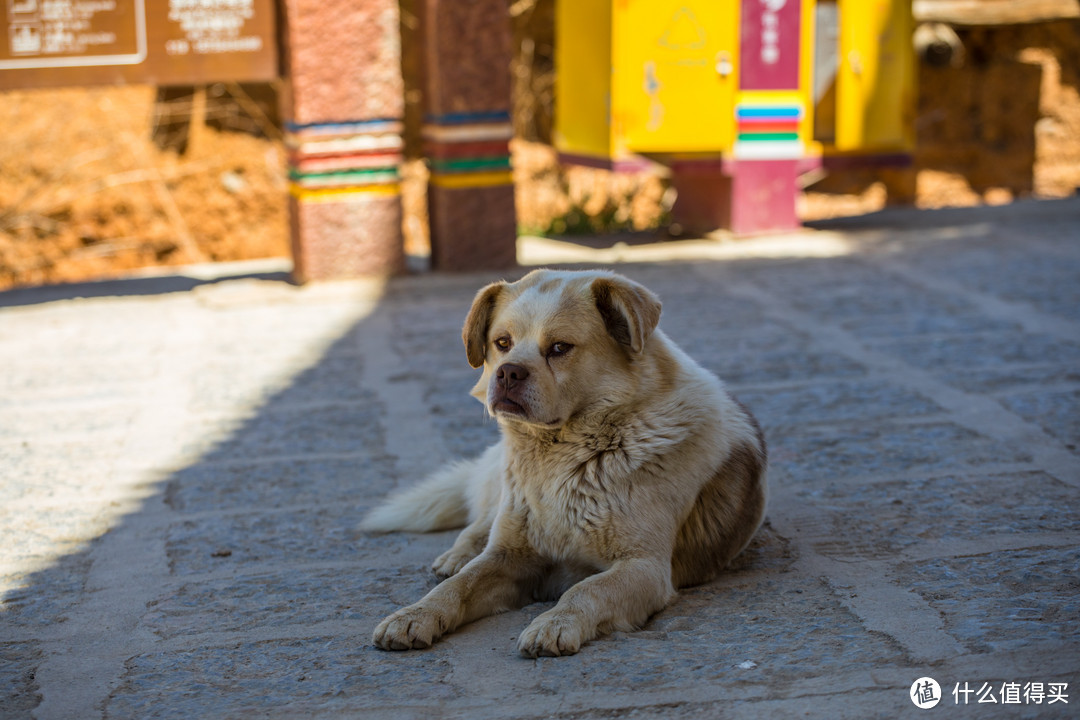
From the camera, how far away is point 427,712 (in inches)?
96.2

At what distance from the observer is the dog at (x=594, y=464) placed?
114 inches

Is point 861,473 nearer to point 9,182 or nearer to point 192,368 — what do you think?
point 192,368

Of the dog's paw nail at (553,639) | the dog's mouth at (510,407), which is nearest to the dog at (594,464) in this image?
the dog's mouth at (510,407)

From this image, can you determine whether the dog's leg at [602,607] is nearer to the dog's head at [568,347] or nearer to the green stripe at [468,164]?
the dog's head at [568,347]

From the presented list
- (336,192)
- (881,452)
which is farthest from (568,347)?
(336,192)

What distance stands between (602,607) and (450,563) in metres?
0.66

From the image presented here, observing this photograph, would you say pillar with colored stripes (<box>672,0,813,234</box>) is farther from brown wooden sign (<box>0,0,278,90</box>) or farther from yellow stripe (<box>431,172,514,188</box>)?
brown wooden sign (<box>0,0,278,90</box>)

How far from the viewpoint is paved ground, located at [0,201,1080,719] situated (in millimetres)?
2553

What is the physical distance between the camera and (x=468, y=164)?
812 centimetres

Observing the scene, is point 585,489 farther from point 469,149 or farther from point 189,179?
point 189,179

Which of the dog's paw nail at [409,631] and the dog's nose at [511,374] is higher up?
the dog's nose at [511,374]

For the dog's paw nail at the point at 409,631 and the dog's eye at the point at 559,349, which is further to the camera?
the dog's eye at the point at 559,349

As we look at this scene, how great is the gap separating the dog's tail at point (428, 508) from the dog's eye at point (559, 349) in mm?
873

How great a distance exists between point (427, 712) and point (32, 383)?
13.2ft
